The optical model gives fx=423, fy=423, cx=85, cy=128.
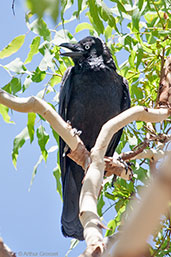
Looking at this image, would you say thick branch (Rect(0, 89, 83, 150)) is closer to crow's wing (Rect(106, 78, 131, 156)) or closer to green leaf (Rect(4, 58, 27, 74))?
green leaf (Rect(4, 58, 27, 74))

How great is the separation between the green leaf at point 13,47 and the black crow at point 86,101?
64cm

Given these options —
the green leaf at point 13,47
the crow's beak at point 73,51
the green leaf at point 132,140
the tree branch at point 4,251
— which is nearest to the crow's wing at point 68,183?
the crow's beak at point 73,51

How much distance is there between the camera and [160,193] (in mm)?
418

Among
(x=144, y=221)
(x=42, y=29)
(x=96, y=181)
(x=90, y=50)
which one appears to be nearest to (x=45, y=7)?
(x=144, y=221)

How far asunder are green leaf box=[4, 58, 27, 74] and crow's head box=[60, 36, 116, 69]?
796 millimetres

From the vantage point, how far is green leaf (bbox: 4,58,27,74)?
2.96 metres

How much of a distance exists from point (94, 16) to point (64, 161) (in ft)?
4.91

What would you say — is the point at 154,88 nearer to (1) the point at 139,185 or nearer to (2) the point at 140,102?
(2) the point at 140,102

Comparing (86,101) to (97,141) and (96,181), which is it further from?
(96,181)

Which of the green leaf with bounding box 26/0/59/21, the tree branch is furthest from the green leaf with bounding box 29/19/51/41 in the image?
the green leaf with bounding box 26/0/59/21

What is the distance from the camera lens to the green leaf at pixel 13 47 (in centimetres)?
293

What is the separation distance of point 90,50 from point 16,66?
1172 mm

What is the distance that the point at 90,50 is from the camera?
3984 mm

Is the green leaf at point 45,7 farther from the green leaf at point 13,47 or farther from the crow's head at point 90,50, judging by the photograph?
the crow's head at point 90,50
